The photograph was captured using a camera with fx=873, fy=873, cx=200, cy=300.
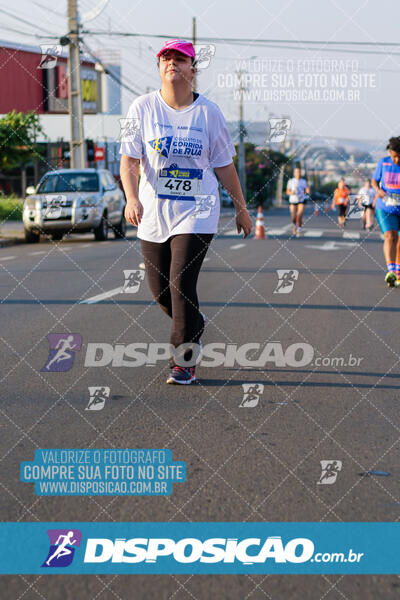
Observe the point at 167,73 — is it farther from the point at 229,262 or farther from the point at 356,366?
the point at 229,262

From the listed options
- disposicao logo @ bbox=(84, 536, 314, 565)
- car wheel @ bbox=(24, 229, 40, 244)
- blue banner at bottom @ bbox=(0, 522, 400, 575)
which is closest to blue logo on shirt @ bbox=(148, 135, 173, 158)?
blue banner at bottom @ bbox=(0, 522, 400, 575)

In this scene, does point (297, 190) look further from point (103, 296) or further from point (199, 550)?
point (199, 550)

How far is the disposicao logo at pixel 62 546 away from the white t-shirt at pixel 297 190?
816 inches

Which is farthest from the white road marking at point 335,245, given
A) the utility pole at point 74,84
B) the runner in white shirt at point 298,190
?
the utility pole at point 74,84

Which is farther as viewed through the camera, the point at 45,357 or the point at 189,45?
the point at 45,357

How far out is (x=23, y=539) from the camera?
9.56 ft

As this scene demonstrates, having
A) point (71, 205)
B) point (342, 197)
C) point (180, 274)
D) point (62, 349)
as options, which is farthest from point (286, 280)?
point (342, 197)

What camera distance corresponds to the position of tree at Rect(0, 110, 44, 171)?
80.2 ft

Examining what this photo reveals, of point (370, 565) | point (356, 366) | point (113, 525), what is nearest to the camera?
point (370, 565)

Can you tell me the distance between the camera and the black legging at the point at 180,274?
5203mm

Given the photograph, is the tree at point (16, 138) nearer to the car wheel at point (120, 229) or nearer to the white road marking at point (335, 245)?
the car wheel at point (120, 229)

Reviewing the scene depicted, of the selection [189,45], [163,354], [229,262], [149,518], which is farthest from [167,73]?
[229,262]

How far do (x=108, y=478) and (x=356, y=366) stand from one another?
277 centimetres

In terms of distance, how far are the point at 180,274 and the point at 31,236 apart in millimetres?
16828
